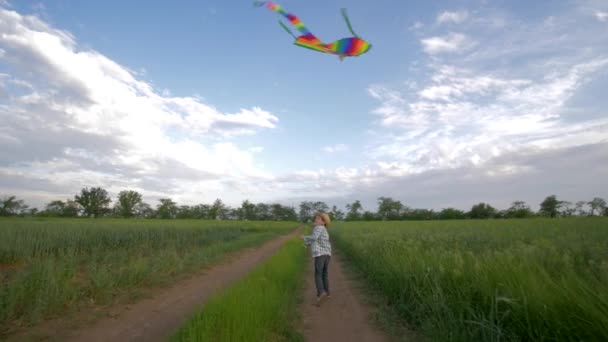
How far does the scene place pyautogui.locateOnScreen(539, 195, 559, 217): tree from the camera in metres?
71.7

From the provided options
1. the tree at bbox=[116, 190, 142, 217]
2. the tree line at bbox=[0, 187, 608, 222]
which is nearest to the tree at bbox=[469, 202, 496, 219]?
the tree line at bbox=[0, 187, 608, 222]

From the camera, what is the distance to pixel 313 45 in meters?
4.42

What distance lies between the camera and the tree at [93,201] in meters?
79.5

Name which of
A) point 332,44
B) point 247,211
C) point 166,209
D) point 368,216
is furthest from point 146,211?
point 332,44

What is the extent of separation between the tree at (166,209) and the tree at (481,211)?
98.1 metres

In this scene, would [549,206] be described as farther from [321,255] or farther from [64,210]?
[64,210]

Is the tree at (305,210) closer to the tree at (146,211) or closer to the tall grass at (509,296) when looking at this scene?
the tree at (146,211)

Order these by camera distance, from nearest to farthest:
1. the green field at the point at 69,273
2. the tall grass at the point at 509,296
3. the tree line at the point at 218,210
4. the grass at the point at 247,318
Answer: the tall grass at the point at 509,296 < the grass at the point at 247,318 < the green field at the point at 69,273 < the tree line at the point at 218,210

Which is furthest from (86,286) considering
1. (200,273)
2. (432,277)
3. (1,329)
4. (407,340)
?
(432,277)

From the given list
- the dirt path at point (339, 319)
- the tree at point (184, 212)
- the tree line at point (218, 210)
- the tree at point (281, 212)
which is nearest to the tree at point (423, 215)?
the tree line at point (218, 210)

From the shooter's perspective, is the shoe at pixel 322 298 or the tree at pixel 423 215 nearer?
the shoe at pixel 322 298

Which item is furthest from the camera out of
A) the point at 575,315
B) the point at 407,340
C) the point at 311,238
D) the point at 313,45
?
the point at 311,238

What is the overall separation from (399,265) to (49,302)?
699 cm

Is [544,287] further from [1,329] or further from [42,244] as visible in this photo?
[42,244]
